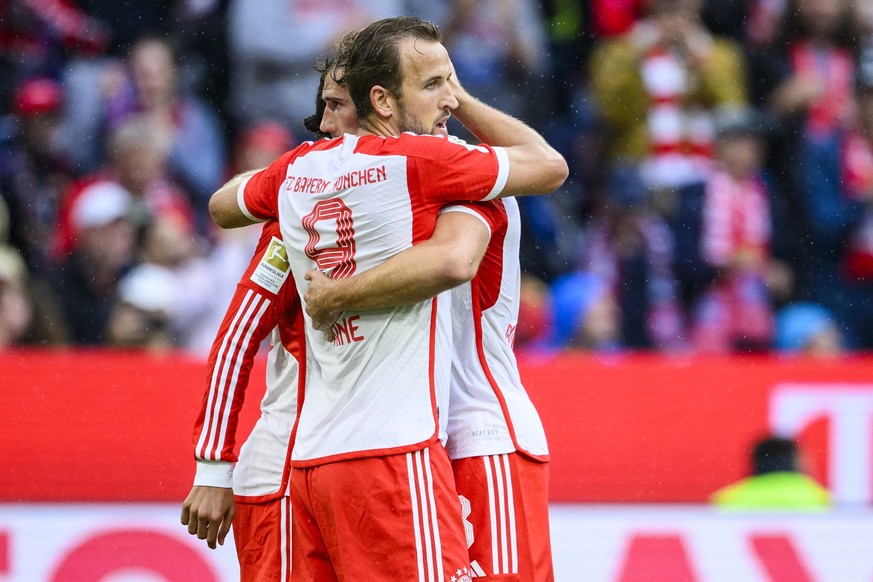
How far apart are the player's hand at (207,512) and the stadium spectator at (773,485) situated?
7.95 feet

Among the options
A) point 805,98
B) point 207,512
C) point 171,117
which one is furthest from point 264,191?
point 805,98

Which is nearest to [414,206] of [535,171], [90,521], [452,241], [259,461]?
[452,241]

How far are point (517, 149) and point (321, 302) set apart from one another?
587 mm

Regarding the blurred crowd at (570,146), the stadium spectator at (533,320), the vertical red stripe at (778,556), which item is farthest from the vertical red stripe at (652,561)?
the blurred crowd at (570,146)

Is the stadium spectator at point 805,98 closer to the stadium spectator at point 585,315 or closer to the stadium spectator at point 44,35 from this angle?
the stadium spectator at point 585,315

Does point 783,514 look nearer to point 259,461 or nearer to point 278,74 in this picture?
point 259,461

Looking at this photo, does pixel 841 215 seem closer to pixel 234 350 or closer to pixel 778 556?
pixel 778 556

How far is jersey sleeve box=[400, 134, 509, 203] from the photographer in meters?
2.97

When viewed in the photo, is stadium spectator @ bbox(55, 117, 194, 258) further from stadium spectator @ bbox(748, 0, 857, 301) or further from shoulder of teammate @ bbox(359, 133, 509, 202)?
shoulder of teammate @ bbox(359, 133, 509, 202)

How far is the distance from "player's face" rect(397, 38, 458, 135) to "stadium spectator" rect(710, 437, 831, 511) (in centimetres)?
260

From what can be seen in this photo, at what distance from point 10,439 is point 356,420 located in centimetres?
269

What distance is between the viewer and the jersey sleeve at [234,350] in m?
3.29

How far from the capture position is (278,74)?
26.0ft

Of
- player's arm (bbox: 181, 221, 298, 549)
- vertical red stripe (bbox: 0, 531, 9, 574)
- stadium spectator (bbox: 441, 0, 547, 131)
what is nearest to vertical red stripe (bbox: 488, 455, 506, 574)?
player's arm (bbox: 181, 221, 298, 549)
